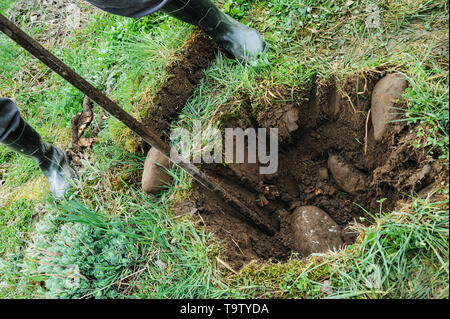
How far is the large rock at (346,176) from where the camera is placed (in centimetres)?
227

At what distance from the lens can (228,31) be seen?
97.1 inches

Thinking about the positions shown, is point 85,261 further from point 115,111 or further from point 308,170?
point 308,170

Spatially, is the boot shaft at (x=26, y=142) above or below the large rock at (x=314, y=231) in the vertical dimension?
above

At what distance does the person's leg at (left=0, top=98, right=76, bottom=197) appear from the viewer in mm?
2420

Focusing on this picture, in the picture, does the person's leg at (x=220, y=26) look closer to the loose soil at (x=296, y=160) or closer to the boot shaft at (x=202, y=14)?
the boot shaft at (x=202, y=14)

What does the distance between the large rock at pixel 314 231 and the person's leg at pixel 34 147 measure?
5.63 feet

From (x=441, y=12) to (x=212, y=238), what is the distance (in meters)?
1.90

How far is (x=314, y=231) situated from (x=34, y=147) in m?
2.11

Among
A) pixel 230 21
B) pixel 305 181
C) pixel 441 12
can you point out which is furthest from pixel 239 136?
pixel 441 12

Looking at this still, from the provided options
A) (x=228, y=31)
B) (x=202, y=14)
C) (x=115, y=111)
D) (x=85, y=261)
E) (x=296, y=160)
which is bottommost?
(x=85, y=261)

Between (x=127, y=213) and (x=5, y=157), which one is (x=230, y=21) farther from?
(x=5, y=157)

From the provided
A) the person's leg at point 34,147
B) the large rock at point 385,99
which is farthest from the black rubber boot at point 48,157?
the large rock at point 385,99

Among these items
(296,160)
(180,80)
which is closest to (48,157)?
(180,80)

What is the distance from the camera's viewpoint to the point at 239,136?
2.31 meters
